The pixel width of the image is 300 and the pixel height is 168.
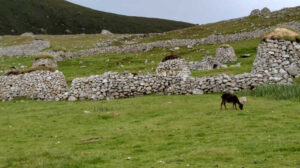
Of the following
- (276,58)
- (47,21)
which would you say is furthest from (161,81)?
(47,21)

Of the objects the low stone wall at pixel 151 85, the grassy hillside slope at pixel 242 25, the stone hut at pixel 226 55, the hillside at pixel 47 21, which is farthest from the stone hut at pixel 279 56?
the hillside at pixel 47 21

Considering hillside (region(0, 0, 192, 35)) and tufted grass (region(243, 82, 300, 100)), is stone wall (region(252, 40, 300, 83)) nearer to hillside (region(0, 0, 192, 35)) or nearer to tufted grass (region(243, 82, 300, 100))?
tufted grass (region(243, 82, 300, 100))

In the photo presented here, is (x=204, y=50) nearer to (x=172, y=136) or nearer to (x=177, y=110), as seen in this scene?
(x=177, y=110)

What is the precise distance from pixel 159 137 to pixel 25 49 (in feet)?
205

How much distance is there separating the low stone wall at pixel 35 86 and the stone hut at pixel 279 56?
54.9 feet

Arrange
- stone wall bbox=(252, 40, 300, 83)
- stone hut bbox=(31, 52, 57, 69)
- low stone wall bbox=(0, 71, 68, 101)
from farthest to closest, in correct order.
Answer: stone hut bbox=(31, 52, 57, 69) → low stone wall bbox=(0, 71, 68, 101) → stone wall bbox=(252, 40, 300, 83)

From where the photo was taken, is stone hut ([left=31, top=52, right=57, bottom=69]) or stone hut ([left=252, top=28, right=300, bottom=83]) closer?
stone hut ([left=252, top=28, right=300, bottom=83])

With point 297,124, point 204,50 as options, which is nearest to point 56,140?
point 297,124

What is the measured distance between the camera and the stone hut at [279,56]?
26031 mm

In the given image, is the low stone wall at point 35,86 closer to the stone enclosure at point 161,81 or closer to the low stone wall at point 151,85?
the stone enclosure at point 161,81

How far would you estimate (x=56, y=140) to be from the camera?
15.2m

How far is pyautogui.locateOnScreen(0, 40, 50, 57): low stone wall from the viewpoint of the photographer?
6819 centimetres

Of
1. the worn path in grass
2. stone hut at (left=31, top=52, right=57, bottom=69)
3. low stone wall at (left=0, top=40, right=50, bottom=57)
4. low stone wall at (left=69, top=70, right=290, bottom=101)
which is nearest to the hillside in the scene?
low stone wall at (left=0, top=40, right=50, bottom=57)

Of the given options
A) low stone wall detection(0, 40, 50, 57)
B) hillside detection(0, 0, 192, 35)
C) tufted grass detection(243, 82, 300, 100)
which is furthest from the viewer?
hillside detection(0, 0, 192, 35)
